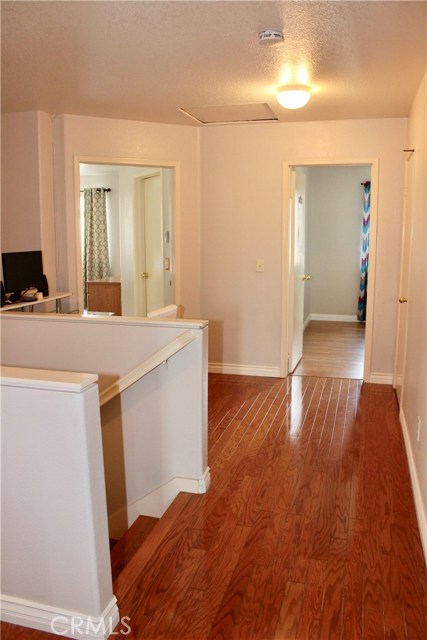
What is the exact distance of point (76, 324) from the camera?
3.36 meters

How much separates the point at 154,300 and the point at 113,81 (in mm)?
3187

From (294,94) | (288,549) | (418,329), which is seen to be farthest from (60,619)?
(294,94)

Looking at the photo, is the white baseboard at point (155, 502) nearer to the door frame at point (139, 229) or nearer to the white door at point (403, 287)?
the white door at point (403, 287)

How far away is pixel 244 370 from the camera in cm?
552

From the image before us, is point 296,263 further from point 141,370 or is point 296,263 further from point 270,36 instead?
point 141,370

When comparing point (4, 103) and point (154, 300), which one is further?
point (154, 300)

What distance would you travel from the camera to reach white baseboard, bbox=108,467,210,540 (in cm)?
305

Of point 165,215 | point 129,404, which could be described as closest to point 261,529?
point 129,404

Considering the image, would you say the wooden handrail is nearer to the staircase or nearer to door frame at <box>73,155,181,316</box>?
the staircase

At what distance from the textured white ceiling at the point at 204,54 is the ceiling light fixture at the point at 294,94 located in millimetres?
61

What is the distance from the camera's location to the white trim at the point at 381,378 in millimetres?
5160

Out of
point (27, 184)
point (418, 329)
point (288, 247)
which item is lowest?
point (418, 329)

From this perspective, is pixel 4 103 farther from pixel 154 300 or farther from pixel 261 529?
pixel 261 529

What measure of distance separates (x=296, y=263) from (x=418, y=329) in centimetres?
249
